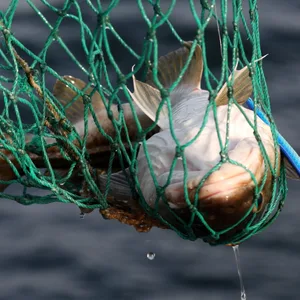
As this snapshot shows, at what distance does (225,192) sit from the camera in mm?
3785

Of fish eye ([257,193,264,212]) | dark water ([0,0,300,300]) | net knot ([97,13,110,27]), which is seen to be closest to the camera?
net knot ([97,13,110,27])

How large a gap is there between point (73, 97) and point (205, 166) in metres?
1.08

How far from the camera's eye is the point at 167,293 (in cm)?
650

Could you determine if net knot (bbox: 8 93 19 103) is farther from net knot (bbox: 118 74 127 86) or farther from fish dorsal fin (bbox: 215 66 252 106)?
fish dorsal fin (bbox: 215 66 252 106)

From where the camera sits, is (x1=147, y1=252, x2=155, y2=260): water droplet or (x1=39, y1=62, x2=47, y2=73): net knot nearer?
(x1=39, y1=62, x2=47, y2=73): net knot

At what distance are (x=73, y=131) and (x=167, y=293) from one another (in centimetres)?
258

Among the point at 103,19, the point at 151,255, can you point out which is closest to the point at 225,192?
the point at 103,19

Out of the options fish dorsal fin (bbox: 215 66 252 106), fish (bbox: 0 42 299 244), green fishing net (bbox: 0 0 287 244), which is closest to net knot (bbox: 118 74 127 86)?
green fishing net (bbox: 0 0 287 244)

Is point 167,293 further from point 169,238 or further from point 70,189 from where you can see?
point 70,189

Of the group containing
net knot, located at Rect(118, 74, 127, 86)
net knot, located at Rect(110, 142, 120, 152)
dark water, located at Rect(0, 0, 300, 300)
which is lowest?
dark water, located at Rect(0, 0, 300, 300)

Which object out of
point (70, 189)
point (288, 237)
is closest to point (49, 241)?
point (288, 237)

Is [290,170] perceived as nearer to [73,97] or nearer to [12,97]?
[73,97]

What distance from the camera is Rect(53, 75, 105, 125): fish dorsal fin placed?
479 centimetres

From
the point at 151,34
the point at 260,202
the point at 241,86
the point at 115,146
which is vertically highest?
the point at 151,34
